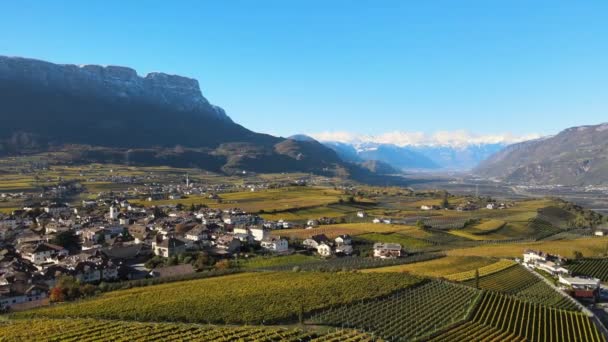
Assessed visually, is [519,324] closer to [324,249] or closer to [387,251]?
[387,251]

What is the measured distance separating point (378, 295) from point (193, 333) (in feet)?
57.3

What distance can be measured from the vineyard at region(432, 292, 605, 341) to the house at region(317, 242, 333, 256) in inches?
1042

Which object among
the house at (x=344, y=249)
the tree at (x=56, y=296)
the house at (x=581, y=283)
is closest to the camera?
the tree at (x=56, y=296)

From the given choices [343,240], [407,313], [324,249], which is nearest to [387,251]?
[343,240]

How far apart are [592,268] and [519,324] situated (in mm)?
30523

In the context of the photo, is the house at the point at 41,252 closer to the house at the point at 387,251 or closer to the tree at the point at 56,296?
the tree at the point at 56,296

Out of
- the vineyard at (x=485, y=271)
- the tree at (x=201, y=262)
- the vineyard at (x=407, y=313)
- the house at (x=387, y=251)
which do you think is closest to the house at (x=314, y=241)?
the house at (x=387, y=251)

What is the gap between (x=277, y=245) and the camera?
68250 mm

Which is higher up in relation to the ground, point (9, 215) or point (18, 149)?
point (18, 149)

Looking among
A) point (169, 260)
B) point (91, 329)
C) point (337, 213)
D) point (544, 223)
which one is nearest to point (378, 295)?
point (91, 329)

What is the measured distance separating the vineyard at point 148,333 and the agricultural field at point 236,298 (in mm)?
2392

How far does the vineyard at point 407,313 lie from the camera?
114 ft

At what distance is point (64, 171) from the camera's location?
160000 mm

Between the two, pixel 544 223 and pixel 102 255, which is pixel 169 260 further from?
pixel 544 223
